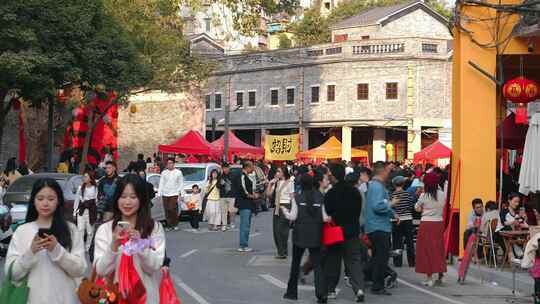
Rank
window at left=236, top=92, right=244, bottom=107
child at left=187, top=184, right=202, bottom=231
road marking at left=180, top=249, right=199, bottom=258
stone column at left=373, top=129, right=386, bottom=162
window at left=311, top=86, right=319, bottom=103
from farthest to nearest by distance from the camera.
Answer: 1. window at left=236, top=92, right=244, bottom=107
2. window at left=311, top=86, right=319, bottom=103
3. stone column at left=373, top=129, right=386, bottom=162
4. child at left=187, top=184, right=202, bottom=231
5. road marking at left=180, top=249, right=199, bottom=258

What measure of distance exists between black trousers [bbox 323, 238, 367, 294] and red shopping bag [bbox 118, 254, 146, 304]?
7080 mm

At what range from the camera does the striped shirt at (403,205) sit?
643 inches

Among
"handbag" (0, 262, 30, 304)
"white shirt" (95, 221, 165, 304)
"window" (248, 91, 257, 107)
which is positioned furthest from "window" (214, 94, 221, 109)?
"handbag" (0, 262, 30, 304)

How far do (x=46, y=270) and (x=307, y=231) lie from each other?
7147mm

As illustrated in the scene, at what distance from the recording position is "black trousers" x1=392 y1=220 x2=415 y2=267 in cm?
1678

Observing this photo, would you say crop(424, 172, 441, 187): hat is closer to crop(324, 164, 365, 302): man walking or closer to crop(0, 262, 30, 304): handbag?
crop(324, 164, 365, 302): man walking

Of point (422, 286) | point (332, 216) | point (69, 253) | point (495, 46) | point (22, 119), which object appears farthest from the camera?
point (22, 119)

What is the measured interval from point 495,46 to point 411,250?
178 inches

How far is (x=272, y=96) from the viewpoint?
5991 cm

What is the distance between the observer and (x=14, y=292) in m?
5.90

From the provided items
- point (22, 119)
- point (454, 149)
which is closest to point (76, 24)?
point (22, 119)

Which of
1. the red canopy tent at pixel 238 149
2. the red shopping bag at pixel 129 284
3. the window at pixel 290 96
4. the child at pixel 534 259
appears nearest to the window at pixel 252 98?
the window at pixel 290 96

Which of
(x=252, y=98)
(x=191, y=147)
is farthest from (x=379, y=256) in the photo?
(x=252, y=98)

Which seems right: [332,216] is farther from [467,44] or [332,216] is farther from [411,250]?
[467,44]
